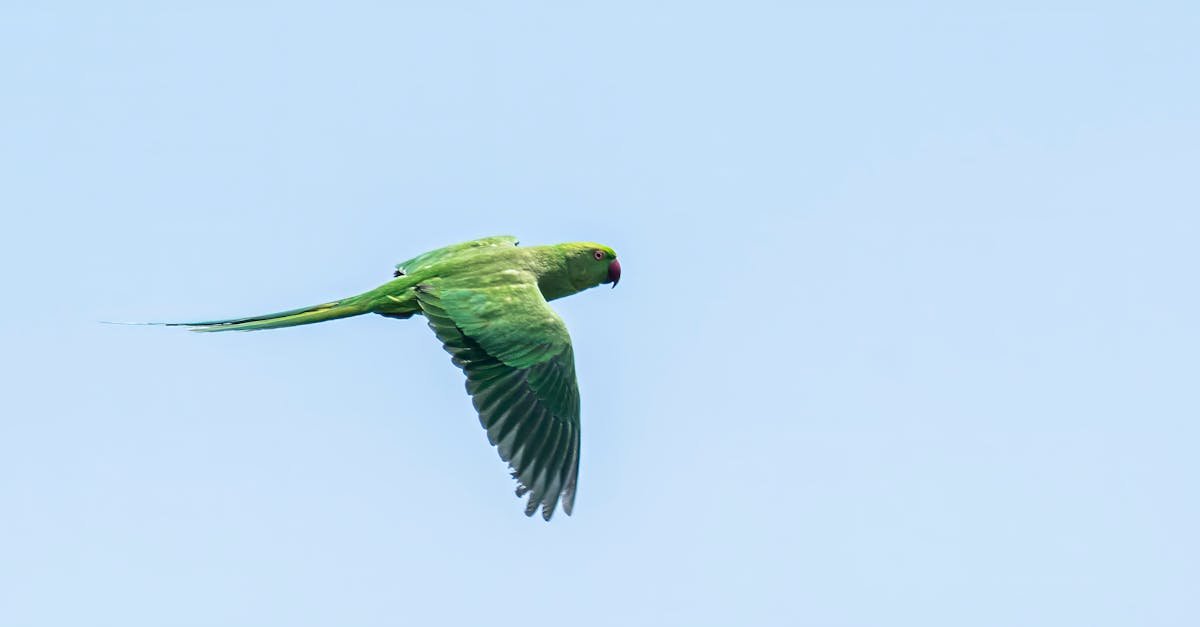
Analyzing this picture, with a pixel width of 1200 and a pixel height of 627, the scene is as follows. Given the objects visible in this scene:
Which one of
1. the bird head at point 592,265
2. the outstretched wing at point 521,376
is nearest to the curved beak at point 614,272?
the bird head at point 592,265

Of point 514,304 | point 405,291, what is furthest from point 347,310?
point 514,304

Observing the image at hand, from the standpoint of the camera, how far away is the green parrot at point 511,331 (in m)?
18.2

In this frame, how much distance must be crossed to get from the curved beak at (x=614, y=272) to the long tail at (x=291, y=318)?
2.89 meters

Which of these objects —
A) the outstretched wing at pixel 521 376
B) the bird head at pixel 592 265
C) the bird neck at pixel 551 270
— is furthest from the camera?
the bird head at pixel 592 265

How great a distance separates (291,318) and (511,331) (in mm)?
2583

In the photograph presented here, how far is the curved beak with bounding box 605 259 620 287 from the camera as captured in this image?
21109 millimetres

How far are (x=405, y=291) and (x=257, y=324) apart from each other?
161 cm

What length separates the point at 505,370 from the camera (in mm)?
18578

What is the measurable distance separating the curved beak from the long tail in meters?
2.89

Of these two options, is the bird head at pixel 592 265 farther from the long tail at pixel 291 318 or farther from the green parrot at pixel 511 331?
the long tail at pixel 291 318

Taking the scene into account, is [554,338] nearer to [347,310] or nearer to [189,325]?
[347,310]

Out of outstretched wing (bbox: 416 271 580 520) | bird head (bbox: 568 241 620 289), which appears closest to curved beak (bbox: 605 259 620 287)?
bird head (bbox: 568 241 620 289)

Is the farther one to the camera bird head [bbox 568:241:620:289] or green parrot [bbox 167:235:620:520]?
bird head [bbox 568:241:620:289]

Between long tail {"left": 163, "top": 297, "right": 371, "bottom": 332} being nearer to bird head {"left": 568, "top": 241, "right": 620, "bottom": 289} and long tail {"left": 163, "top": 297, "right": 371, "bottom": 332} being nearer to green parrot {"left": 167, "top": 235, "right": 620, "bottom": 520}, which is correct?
green parrot {"left": 167, "top": 235, "right": 620, "bottom": 520}
